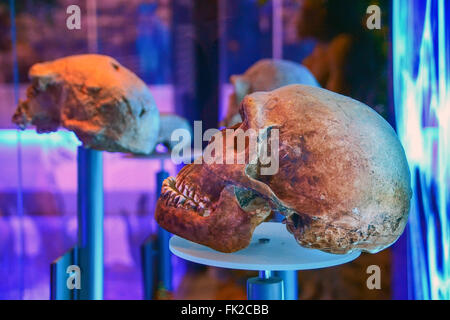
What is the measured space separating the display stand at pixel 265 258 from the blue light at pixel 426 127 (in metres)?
0.56

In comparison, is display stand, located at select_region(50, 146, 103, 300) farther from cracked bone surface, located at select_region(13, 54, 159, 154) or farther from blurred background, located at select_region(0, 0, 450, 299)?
blurred background, located at select_region(0, 0, 450, 299)

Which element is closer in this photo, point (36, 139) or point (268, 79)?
point (268, 79)

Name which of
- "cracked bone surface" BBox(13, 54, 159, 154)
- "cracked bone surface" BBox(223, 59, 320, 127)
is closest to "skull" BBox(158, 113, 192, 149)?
"cracked bone surface" BBox(13, 54, 159, 154)

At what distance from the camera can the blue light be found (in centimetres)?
169

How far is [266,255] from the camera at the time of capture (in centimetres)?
137

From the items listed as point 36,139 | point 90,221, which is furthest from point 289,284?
point 36,139

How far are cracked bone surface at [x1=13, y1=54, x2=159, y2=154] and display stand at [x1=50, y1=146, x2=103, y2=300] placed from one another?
0.11 m

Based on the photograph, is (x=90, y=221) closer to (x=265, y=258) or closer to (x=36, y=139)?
(x=265, y=258)

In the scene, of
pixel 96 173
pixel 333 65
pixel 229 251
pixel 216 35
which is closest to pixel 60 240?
pixel 96 173

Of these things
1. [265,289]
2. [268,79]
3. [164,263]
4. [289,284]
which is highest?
[268,79]

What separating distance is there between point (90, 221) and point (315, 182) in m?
1.43

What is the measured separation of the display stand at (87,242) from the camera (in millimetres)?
2287

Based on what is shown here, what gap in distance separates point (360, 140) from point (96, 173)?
4.72ft

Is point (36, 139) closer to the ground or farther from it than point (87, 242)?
farther from it
